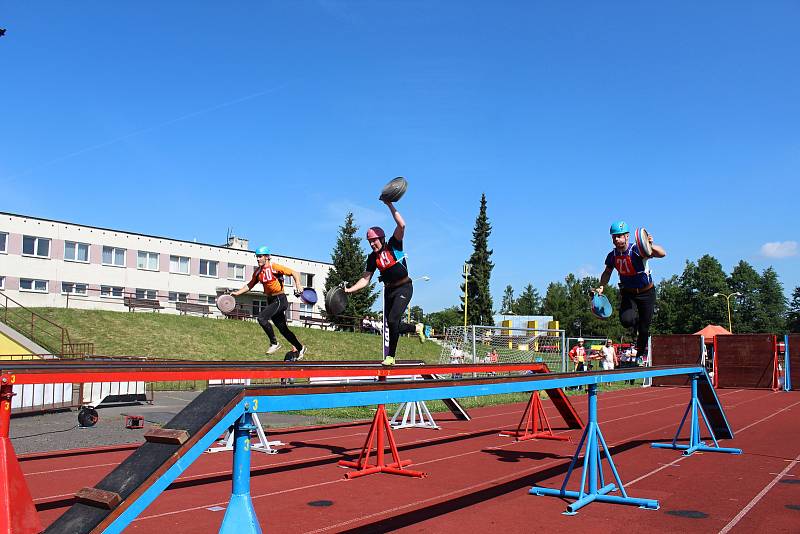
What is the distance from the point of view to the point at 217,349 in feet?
116

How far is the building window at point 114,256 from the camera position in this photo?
4851cm

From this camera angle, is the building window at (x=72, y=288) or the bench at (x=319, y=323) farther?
Result: the bench at (x=319, y=323)

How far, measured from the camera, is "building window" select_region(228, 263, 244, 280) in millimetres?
56875

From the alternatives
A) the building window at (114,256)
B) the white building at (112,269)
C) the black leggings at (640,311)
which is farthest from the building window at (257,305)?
the black leggings at (640,311)

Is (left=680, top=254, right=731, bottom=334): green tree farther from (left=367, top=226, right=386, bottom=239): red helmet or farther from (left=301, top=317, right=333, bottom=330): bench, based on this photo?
(left=367, top=226, right=386, bottom=239): red helmet

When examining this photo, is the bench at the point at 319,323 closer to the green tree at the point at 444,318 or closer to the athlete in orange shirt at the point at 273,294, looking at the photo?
the athlete in orange shirt at the point at 273,294

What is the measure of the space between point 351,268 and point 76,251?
23180 mm

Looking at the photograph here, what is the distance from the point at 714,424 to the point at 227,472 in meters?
8.88

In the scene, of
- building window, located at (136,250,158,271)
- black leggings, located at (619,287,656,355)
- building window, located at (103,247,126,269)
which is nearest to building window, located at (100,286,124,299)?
building window, located at (103,247,126,269)

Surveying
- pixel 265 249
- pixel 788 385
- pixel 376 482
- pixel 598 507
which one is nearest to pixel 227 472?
pixel 376 482

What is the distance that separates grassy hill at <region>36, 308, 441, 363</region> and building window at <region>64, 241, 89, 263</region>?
12099mm

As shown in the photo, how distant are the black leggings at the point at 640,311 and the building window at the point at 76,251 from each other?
44.9 m

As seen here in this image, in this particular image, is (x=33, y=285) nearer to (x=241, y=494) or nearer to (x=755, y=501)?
(x=755, y=501)

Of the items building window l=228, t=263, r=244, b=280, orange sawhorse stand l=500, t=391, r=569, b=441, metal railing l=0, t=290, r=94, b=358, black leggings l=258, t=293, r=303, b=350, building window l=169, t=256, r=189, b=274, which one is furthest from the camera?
building window l=228, t=263, r=244, b=280
